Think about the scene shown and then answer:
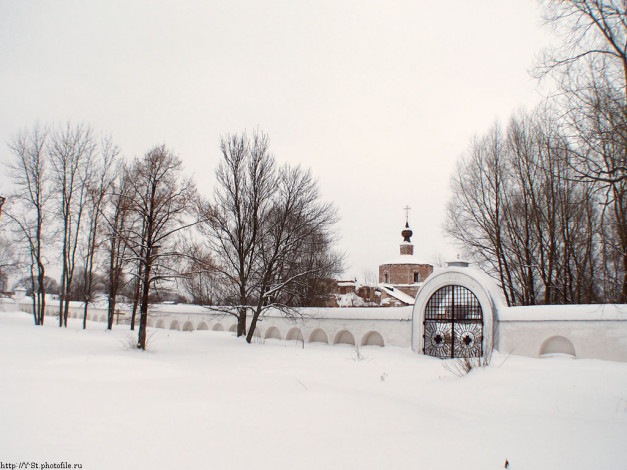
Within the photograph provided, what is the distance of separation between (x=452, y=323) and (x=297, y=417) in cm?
1327

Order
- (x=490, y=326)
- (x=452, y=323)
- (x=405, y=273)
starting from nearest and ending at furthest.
Result: (x=490, y=326), (x=452, y=323), (x=405, y=273)

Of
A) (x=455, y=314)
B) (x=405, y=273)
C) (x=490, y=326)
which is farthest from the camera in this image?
(x=405, y=273)

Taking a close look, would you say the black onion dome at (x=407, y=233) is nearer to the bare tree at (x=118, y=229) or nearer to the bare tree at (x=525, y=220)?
the bare tree at (x=525, y=220)

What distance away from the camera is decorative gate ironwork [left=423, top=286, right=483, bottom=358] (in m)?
18.2

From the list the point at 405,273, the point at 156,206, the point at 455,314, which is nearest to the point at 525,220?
the point at 455,314

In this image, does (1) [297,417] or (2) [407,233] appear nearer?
(1) [297,417]

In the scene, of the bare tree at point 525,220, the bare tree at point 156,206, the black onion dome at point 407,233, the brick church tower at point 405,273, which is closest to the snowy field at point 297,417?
the bare tree at point 156,206

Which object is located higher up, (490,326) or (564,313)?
(564,313)

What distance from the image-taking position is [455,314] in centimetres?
1894

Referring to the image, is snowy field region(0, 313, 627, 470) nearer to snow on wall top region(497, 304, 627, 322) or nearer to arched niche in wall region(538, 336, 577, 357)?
snow on wall top region(497, 304, 627, 322)

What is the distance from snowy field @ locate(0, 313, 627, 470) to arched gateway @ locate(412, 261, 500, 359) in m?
6.44

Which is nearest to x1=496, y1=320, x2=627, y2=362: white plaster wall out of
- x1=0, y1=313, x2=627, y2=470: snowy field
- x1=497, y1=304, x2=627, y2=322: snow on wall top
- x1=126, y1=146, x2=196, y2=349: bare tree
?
x1=497, y1=304, x2=627, y2=322: snow on wall top

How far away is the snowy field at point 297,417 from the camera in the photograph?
539cm

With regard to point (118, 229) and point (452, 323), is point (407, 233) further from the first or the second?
point (118, 229)
